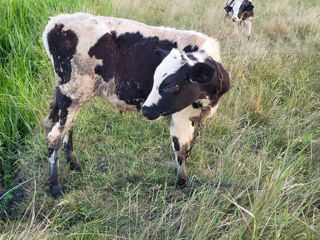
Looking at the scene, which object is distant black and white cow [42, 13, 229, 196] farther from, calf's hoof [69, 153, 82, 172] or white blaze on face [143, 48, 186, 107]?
calf's hoof [69, 153, 82, 172]

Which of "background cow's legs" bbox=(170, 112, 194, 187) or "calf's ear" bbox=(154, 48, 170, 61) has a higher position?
"calf's ear" bbox=(154, 48, 170, 61)

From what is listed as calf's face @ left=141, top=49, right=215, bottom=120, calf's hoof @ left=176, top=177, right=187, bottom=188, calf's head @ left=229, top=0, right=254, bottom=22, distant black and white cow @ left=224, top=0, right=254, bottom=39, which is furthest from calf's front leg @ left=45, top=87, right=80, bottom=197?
calf's head @ left=229, top=0, right=254, bottom=22

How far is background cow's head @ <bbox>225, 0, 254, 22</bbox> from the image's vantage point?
659 centimetres

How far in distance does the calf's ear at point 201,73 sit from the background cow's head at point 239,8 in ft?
16.5

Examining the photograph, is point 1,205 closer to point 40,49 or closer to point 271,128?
point 40,49

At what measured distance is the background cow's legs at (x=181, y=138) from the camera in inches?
102

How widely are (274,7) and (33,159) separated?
7732mm

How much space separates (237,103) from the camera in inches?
144

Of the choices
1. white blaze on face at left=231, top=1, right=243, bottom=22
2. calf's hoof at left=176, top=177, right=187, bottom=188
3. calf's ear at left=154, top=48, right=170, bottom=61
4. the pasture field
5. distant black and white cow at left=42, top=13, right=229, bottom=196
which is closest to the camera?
the pasture field

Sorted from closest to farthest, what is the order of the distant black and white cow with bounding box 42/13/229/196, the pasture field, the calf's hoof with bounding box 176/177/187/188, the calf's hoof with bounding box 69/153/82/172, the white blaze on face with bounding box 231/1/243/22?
the pasture field < the distant black and white cow with bounding box 42/13/229/196 < the calf's hoof with bounding box 176/177/187/188 < the calf's hoof with bounding box 69/153/82/172 < the white blaze on face with bounding box 231/1/243/22

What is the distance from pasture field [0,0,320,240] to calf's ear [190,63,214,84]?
2.38ft

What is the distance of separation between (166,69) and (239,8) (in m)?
5.29

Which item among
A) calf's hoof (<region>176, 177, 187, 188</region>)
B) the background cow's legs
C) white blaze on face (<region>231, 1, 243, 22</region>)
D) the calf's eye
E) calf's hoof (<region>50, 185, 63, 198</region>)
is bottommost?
calf's hoof (<region>50, 185, 63, 198</region>)

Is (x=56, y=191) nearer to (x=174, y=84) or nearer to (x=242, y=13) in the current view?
(x=174, y=84)
